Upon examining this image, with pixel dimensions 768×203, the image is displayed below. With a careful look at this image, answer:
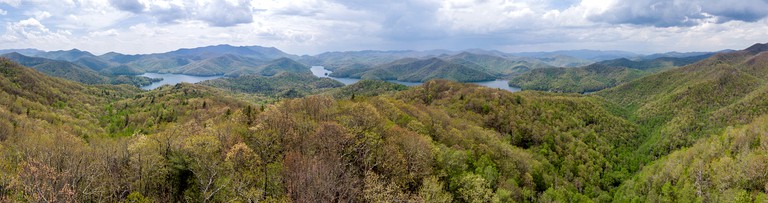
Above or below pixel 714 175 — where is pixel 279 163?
above

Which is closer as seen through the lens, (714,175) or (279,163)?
(279,163)

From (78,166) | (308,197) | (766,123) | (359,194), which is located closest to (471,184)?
(359,194)

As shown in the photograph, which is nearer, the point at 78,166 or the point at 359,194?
the point at 78,166

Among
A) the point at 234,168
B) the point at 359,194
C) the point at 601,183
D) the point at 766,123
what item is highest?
the point at 234,168

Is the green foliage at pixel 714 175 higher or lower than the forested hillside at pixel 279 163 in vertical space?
lower

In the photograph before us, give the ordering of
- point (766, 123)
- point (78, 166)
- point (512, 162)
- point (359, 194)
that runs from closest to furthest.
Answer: point (78, 166) < point (359, 194) < point (512, 162) < point (766, 123)

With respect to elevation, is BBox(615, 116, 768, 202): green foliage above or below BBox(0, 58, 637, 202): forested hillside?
below

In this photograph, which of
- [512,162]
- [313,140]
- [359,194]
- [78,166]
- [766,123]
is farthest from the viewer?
[766,123]

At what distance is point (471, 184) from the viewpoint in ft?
180

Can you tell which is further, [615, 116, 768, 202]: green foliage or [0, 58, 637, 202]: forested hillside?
[615, 116, 768, 202]: green foliage

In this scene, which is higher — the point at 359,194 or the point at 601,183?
the point at 359,194

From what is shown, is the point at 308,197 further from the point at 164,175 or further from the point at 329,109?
the point at 329,109

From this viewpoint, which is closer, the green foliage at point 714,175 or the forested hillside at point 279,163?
the forested hillside at point 279,163

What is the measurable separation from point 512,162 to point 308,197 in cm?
6844
